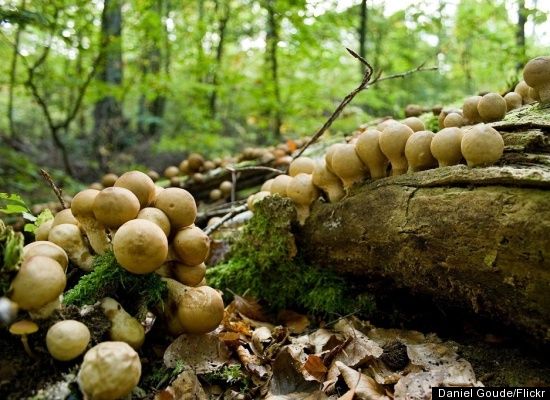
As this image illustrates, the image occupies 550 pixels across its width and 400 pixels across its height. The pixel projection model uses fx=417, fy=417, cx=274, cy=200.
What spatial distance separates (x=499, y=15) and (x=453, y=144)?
8.73 metres

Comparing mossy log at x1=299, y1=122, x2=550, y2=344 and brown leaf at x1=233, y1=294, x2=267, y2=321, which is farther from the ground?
mossy log at x1=299, y1=122, x2=550, y2=344

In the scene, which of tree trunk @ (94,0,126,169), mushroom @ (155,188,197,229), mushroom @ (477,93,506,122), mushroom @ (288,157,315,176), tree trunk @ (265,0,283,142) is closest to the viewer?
mushroom @ (155,188,197,229)

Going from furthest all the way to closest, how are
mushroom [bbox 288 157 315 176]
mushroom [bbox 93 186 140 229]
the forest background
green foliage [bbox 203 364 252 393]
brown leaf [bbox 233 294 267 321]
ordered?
the forest background, mushroom [bbox 288 157 315 176], brown leaf [bbox 233 294 267 321], green foliage [bbox 203 364 252 393], mushroom [bbox 93 186 140 229]

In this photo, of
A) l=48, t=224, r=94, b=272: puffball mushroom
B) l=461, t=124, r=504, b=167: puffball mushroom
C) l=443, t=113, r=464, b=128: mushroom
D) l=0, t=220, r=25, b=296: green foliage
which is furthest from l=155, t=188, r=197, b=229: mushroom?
l=443, t=113, r=464, b=128: mushroom

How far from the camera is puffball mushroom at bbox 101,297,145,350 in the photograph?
2033 mm

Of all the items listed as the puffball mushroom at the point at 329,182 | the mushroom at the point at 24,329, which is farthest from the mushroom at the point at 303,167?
the mushroom at the point at 24,329

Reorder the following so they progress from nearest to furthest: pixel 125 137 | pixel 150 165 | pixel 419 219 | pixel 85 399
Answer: pixel 85 399 → pixel 419 219 → pixel 150 165 → pixel 125 137

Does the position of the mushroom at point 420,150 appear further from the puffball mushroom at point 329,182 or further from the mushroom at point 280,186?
the mushroom at point 280,186

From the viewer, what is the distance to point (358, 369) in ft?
7.52

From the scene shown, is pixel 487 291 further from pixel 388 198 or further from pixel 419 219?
pixel 388 198

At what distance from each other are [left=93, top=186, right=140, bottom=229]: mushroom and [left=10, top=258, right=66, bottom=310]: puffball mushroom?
40 cm

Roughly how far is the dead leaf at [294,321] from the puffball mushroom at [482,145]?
1623mm

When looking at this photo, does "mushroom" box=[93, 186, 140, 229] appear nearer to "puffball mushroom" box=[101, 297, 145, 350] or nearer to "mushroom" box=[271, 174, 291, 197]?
"puffball mushroom" box=[101, 297, 145, 350]

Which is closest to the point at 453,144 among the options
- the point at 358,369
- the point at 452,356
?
the point at 452,356
